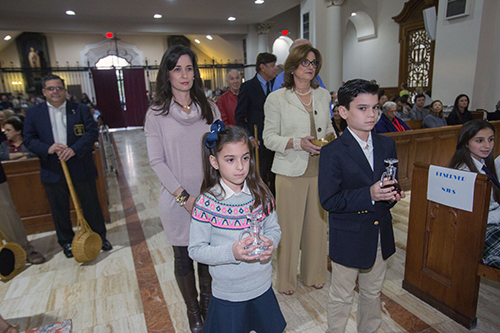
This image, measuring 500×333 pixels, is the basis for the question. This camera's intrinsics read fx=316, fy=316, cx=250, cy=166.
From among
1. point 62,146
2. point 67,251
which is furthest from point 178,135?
point 67,251

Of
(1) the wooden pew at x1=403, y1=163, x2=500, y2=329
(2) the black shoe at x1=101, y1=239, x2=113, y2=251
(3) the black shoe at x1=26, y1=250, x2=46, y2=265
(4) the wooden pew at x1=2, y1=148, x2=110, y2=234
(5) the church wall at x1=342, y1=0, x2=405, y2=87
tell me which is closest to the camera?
(1) the wooden pew at x1=403, y1=163, x2=500, y2=329

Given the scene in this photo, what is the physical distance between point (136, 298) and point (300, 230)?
4.35 feet

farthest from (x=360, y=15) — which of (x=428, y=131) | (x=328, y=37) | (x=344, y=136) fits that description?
(x=344, y=136)

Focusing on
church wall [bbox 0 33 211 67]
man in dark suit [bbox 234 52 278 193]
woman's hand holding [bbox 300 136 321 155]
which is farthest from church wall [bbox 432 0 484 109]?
church wall [bbox 0 33 211 67]

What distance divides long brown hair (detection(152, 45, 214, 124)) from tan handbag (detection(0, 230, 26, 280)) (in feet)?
6.05

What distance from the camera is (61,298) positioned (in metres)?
2.39

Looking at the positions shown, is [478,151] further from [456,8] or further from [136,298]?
[456,8]

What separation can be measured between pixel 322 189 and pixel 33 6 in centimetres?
1031

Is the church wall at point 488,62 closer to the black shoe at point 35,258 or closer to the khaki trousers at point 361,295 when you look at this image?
the khaki trousers at point 361,295

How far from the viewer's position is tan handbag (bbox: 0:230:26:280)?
94.8 inches

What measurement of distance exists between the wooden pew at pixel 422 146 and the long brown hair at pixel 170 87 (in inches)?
125

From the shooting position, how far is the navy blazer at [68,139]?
2768 millimetres

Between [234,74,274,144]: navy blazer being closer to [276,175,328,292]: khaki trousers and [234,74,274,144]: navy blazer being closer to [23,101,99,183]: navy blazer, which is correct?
[276,175,328,292]: khaki trousers

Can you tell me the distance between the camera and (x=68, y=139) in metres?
2.86
